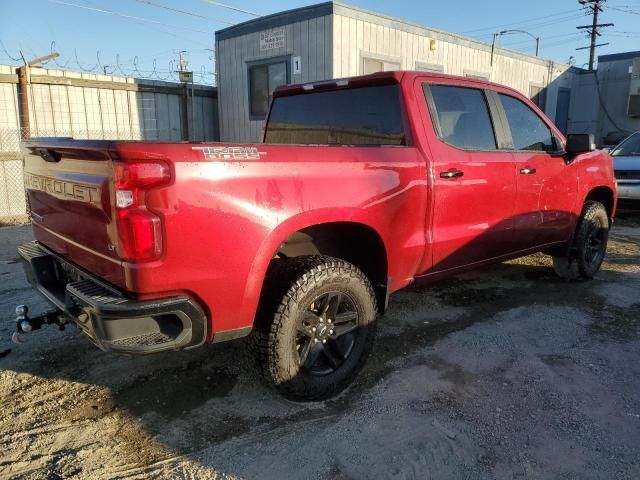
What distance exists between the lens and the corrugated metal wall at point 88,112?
8.91 metres

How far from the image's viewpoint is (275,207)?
2.53m

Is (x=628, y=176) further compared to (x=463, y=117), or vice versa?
(x=628, y=176)

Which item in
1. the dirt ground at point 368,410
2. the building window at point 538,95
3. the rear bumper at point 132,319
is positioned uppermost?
the building window at point 538,95

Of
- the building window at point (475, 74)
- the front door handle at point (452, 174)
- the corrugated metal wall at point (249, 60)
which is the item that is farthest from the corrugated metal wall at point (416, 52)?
the front door handle at point (452, 174)

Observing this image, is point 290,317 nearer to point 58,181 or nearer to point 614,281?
point 58,181

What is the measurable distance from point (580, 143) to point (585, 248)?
1.31m

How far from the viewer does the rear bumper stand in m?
2.19

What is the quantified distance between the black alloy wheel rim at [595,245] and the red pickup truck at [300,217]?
979 millimetres

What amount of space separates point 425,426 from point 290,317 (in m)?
0.93

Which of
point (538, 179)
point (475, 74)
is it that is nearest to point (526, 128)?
point (538, 179)

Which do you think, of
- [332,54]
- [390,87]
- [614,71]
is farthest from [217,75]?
[614,71]

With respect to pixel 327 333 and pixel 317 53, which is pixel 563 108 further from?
pixel 327 333

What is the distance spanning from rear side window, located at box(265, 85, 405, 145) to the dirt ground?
154 cm

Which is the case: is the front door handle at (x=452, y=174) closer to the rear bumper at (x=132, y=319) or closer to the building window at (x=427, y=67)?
the rear bumper at (x=132, y=319)
